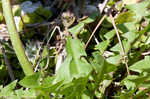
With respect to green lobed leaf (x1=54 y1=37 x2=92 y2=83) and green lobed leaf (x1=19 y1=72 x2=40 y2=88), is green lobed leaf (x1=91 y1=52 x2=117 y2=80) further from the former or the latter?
green lobed leaf (x1=19 y1=72 x2=40 y2=88)

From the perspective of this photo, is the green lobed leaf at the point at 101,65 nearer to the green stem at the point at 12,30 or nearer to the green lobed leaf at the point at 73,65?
the green lobed leaf at the point at 73,65

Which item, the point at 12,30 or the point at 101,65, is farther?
the point at 12,30

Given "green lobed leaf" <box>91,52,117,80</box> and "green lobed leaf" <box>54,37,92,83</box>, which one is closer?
"green lobed leaf" <box>91,52,117,80</box>

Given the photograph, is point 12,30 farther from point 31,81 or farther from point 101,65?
point 101,65

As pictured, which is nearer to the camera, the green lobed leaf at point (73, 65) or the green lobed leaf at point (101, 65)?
the green lobed leaf at point (101, 65)

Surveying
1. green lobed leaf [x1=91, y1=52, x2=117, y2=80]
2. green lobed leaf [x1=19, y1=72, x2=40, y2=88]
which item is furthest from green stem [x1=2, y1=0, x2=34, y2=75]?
green lobed leaf [x1=91, y1=52, x2=117, y2=80]

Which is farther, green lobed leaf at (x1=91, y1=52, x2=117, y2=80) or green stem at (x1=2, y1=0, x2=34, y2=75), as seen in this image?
green stem at (x1=2, y1=0, x2=34, y2=75)

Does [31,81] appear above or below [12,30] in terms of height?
below

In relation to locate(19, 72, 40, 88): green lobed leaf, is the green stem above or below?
above

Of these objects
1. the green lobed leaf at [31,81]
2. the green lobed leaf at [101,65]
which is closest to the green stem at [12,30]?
the green lobed leaf at [31,81]

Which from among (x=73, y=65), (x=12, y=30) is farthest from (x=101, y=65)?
(x=12, y=30)

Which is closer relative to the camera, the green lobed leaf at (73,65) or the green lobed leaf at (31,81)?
the green lobed leaf at (31,81)

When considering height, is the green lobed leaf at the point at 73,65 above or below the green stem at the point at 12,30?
below

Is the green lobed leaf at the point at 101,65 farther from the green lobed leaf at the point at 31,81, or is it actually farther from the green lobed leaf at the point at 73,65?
the green lobed leaf at the point at 31,81
